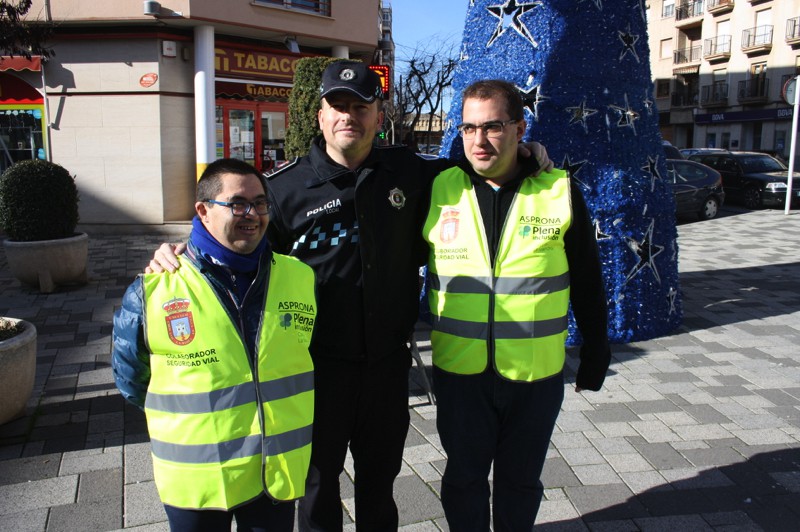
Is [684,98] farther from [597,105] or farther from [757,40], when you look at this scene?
[597,105]

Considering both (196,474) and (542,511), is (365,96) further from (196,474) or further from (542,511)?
(542,511)

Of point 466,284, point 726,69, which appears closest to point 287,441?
point 466,284

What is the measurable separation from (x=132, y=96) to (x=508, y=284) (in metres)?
12.0

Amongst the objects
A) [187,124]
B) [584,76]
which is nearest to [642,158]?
[584,76]

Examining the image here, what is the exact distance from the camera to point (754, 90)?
3628cm

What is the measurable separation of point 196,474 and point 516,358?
1.19 metres

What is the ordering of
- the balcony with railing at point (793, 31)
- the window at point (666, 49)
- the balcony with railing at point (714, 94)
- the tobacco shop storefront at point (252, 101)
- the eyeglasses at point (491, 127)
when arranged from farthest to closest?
the window at point (666, 49) → the balcony with railing at point (714, 94) → the balcony with railing at point (793, 31) → the tobacco shop storefront at point (252, 101) → the eyeglasses at point (491, 127)

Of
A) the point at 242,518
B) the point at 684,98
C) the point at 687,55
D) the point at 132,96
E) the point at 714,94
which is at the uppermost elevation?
the point at 687,55

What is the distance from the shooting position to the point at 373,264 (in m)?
2.51

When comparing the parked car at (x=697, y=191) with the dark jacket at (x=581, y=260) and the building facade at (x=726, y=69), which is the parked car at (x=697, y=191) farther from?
the building facade at (x=726, y=69)

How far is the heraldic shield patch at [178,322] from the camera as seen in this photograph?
2002 millimetres

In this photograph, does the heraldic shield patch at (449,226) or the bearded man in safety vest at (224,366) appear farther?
the heraldic shield patch at (449,226)

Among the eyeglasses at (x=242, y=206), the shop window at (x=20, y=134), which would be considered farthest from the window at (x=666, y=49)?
the eyeglasses at (x=242, y=206)

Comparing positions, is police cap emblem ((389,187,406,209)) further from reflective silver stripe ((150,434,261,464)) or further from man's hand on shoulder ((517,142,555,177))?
reflective silver stripe ((150,434,261,464))
